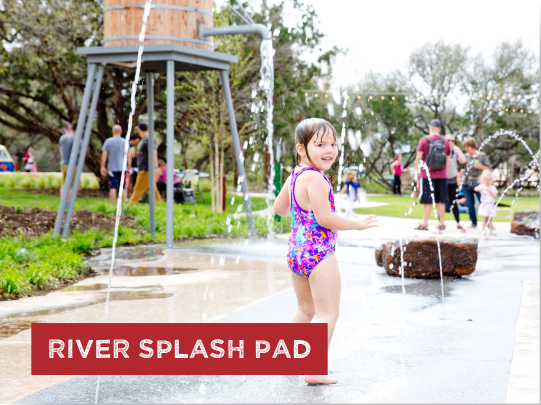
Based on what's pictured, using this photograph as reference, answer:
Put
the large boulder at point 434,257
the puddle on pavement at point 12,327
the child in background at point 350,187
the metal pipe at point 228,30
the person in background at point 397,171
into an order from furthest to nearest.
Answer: the person in background at point 397,171 → the child in background at point 350,187 → the metal pipe at point 228,30 → the large boulder at point 434,257 → the puddle on pavement at point 12,327

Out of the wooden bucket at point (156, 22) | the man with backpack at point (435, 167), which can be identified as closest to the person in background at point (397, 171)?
the man with backpack at point (435, 167)

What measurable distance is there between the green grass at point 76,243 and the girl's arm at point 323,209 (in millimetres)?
3289

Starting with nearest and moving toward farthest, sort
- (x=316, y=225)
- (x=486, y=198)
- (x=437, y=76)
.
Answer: (x=316, y=225) < (x=486, y=198) < (x=437, y=76)

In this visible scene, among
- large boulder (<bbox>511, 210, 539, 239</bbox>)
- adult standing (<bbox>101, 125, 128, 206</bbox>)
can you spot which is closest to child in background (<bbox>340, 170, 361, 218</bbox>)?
large boulder (<bbox>511, 210, 539, 239</bbox>)

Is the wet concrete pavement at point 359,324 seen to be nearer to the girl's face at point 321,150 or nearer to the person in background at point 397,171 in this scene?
the girl's face at point 321,150

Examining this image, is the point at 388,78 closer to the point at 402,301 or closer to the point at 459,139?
the point at 459,139

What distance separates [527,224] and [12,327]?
9.01m

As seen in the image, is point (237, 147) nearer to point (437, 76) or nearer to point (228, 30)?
point (228, 30)

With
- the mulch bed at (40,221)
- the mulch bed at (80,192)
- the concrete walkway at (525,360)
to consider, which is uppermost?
the mulch bed at (80,192)

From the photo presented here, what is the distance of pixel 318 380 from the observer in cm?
315

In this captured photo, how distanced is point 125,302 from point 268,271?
200 cm

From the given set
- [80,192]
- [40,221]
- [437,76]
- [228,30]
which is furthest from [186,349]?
[437,76]

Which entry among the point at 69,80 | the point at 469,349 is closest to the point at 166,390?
the point at 469,349

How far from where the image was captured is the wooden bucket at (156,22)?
8.24 m
